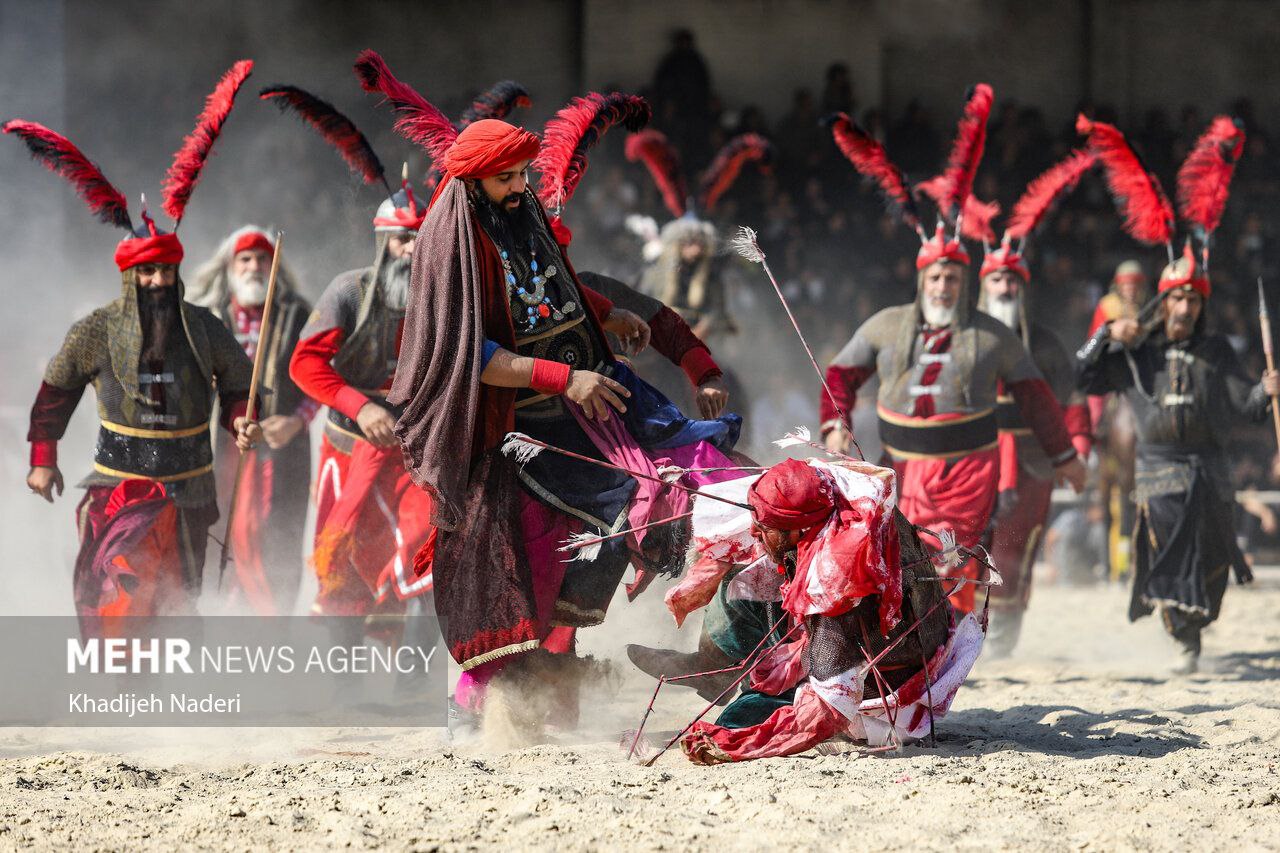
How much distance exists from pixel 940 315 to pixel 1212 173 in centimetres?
143

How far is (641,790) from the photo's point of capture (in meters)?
4.20

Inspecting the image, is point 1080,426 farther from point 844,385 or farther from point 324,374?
point 324,374

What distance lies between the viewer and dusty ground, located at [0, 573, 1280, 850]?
3.82 m

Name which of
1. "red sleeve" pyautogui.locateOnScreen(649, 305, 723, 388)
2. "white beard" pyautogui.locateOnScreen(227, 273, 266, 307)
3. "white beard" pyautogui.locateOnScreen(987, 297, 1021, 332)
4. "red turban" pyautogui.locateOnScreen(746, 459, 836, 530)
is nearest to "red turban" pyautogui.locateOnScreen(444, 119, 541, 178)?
"red sleeve" pyautogui.locateOnScreen(649, 305, 723, 388)

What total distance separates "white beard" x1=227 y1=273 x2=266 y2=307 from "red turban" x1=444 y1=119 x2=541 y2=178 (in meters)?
3.41

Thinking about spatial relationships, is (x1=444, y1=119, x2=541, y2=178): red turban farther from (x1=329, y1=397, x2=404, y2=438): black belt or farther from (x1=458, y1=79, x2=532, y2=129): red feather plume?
(x1=329, y1=397, x2=404, y2=438): black belt

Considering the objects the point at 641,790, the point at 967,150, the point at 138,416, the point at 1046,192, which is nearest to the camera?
the point at 641,790

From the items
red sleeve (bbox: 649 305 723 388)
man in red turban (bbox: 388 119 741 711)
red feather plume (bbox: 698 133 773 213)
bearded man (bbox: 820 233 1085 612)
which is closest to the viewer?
man in red turban (bbox: 388 119 741 711)

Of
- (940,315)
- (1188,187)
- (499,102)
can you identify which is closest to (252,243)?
(499,102)

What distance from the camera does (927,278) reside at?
7492mm

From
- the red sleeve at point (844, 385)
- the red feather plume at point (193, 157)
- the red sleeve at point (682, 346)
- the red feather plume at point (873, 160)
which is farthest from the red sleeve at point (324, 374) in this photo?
the red feather plume at point (873, 160)

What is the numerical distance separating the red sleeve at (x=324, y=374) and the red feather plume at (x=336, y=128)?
80 centimetres

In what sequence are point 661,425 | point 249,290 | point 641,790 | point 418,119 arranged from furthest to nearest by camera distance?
point 249,290, point 418,119, point 661,425, point 641,790

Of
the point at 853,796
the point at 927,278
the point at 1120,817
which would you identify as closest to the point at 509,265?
the point at 853,796
